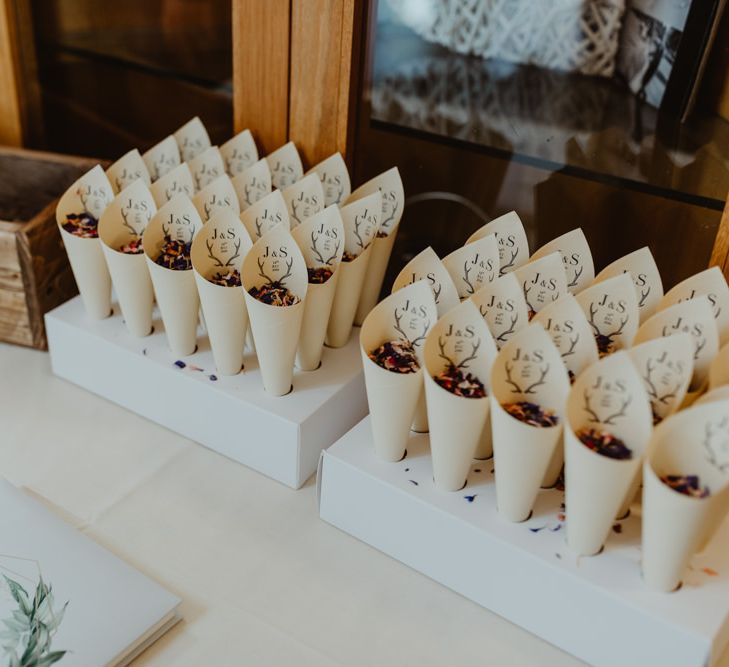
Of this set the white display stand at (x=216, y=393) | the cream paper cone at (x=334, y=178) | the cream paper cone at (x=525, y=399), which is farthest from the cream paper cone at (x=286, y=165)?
the cream paper cone at (x=525, y=399)

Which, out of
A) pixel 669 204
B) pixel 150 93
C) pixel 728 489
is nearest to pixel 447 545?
pixel 728 489

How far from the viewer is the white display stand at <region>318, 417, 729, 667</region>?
70 cm

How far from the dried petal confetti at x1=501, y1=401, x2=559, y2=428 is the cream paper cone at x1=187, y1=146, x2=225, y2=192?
1.82ft

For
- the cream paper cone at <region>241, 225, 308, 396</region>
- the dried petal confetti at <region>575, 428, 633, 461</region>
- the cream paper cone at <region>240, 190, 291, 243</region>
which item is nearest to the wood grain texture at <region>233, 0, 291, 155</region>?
the cream paper cone at <region>240, 190, 291, 243</region>

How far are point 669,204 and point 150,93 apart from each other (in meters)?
0.85

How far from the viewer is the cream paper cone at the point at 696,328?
764 millimetres

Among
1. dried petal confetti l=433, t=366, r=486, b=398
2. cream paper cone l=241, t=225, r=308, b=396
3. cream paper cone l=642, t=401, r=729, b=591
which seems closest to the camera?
cream paper cone l=642, t=401, r=729, b=591

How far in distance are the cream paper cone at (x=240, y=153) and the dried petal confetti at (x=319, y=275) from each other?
10.9 inches

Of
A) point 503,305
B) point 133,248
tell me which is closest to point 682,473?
point 503,305

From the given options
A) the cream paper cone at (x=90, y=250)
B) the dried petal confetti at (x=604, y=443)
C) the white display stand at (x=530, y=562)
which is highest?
the dried petal confetti at (x=604, y=443)

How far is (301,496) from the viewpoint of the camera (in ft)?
3.04

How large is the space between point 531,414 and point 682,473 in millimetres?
132

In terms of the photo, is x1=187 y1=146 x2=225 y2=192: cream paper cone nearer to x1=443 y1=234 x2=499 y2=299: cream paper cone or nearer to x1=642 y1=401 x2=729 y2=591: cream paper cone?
x1=443 y1=234 x2=499 y2=299: cream paper cone

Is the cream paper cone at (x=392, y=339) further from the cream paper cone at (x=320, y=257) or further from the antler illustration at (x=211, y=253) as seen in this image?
the antler illustration at (x=211, y=253)
